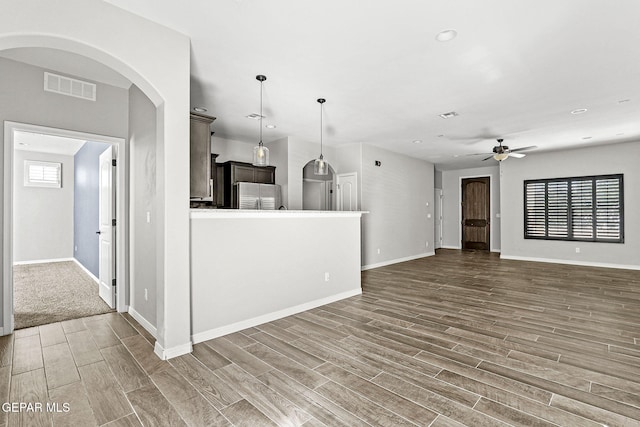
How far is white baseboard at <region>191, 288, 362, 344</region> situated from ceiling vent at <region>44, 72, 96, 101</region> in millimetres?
3101

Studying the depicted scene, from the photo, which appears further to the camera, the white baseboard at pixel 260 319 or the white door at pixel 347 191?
the white door at pixel 347 191

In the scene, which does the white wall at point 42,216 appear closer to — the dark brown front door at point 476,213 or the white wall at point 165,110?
the white wall at point 165,110

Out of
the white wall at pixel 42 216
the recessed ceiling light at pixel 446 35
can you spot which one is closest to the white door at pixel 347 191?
the recessed ceiling light at pixel 446 35

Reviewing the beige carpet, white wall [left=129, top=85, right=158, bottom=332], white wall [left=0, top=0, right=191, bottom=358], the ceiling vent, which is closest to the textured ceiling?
white wall [left=0, top=0, right=191, bottom=358]

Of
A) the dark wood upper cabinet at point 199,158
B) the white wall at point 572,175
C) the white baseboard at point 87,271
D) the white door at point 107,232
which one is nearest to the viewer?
the dark wood upper cabinet at point 199,158

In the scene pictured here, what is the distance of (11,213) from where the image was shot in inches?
127

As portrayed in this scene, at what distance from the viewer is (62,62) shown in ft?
10.9

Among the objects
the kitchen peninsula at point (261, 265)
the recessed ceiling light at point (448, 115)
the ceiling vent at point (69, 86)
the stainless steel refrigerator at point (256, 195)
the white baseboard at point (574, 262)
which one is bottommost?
the white baseboard at point (574, 262)

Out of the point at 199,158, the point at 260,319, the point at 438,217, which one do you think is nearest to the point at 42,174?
the point at 199,158

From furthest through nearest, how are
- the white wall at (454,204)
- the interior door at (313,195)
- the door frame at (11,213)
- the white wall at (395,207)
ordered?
the white wall at (454,204) < the interior door at (313,195) < the white wall at (395,207) < the door frame at (11,213)

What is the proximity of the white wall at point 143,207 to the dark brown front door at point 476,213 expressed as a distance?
33.0 feet

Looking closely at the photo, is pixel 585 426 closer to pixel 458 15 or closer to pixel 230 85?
pixel 458 15

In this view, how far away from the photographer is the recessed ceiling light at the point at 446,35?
2.81 meters

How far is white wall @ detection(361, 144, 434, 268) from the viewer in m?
7.31
